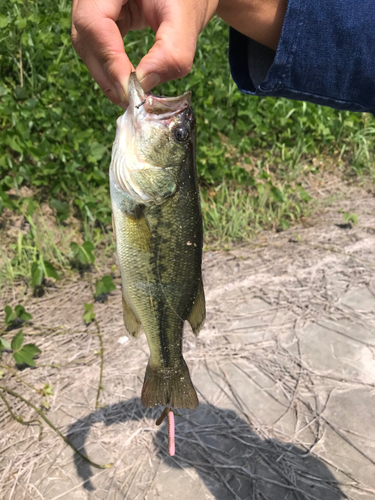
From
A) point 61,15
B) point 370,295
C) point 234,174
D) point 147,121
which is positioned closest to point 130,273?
point 147,121

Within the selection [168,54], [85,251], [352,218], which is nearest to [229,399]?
[85,251]

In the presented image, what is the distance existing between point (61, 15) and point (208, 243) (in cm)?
288

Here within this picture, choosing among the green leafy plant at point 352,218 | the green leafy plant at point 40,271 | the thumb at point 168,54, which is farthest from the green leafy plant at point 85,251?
the green leafy plant at point 352,218

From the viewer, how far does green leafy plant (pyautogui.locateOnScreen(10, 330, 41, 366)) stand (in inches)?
120

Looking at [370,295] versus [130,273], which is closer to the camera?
[130,273]

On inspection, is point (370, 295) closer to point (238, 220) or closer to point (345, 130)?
point (238, 220)

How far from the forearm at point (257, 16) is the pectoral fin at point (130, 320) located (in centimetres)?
135

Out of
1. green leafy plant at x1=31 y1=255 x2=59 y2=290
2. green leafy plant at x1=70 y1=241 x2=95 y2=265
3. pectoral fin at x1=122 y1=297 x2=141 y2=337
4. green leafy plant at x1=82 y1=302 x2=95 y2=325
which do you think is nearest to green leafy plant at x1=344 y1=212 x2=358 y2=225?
green leafy plant at x1=70 y1=241 x2=95 y2=265

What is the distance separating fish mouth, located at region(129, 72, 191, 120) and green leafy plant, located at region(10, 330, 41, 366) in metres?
2.04

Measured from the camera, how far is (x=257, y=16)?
6.55 ft

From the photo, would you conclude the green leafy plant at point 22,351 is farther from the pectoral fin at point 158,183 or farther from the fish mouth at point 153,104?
the fish mouth at point 153,104

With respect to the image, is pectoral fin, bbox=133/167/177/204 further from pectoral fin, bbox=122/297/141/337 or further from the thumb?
pectoral fin, bbox=122/297/141/337

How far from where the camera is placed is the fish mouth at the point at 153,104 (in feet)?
5.25

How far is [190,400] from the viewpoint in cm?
198
